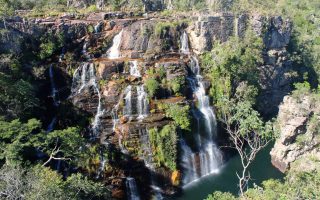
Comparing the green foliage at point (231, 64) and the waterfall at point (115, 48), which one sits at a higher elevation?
the waterfall at point (115, 48)

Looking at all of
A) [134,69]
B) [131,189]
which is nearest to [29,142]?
[131,189]

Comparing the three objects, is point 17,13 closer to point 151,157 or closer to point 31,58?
point 31,58

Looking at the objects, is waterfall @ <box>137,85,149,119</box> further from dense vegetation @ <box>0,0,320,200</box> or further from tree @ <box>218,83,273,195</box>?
tree @ <box>218,83,273,195</box>

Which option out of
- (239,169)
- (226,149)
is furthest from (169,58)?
(239,169)

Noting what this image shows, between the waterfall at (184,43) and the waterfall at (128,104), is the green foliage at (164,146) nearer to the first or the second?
the waterfall at (128,104)

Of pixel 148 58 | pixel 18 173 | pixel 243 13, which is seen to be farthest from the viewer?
pixel 243 13

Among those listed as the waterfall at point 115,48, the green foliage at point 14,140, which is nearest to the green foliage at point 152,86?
the waterfall at point 115,48

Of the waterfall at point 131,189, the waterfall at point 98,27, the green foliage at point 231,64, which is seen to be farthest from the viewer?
the waterfall at point 98,27
